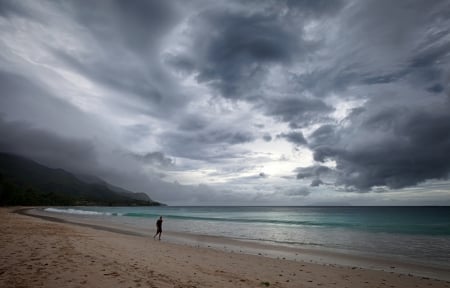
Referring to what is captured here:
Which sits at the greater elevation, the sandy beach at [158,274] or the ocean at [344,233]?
the sandy beach at [158,274]

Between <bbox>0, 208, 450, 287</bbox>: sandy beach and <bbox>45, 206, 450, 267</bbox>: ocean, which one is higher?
<bbox>0, 208, 450, 287</bbox>: sandy beach

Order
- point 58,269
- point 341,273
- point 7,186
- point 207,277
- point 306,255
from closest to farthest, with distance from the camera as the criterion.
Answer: point 58,269 < point 207,277 < point 341,273 < point 306,255 < point 7,186

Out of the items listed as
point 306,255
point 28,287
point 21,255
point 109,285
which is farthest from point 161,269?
point 306,255

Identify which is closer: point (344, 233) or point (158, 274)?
point (158, 274)

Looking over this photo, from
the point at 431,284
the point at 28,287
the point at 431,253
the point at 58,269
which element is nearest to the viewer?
the point at 28,287

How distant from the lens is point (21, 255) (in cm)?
1044

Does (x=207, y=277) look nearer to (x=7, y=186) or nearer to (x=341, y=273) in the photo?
(x=341, y=273)

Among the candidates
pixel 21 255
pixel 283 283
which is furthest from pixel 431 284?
pixel 21 255

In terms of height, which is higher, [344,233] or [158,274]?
[158,274]

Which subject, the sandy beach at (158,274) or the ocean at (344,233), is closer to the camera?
the sandy beach at (158,274)

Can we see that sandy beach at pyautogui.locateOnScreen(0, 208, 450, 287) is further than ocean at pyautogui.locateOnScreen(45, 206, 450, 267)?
No

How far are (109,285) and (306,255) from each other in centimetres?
1553

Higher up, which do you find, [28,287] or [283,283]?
[28,287]

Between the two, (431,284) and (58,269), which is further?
(431,284)
